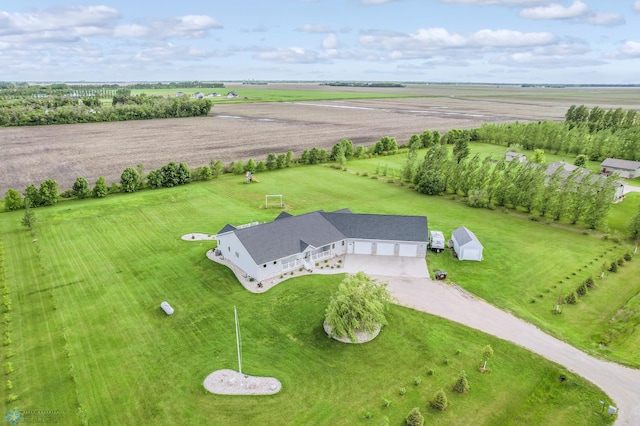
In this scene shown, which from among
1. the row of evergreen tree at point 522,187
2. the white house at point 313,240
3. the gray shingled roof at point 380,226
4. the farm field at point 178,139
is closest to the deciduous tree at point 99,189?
the farm field at point 178,139

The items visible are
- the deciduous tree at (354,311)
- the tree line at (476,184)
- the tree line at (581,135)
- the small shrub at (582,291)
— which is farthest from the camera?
the tree line at (581,135)

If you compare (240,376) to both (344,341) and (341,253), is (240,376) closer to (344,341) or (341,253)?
(344,341)

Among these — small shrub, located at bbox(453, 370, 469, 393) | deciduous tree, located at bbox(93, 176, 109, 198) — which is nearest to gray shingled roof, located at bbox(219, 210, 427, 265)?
small shrub, located at bbox(453, 370, 469, 393)

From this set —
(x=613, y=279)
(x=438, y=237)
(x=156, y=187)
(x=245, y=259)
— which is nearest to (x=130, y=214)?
(x=156, y=187)

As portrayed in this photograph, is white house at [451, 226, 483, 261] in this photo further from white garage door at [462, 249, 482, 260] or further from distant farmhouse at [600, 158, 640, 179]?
distant farmhouse at [600, 158, 640, 179]

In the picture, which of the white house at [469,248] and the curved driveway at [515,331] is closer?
the curved driveway at [515,331]

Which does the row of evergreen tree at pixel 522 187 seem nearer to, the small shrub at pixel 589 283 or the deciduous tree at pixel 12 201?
the small shrub at pixel 589 283
